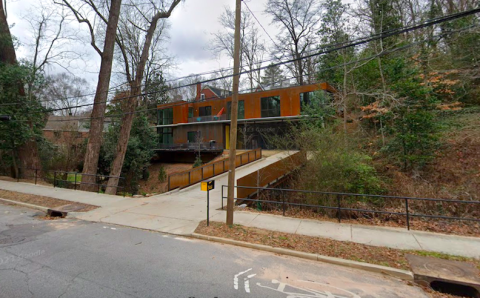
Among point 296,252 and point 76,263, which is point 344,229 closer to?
point 296,252

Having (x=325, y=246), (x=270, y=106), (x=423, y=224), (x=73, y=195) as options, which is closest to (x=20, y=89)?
(x=73, y=195)

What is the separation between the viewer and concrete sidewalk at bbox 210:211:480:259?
523cm

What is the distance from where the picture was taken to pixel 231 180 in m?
6.58

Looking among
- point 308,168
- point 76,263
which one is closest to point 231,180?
point 76,263

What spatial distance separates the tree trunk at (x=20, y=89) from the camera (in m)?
15.8

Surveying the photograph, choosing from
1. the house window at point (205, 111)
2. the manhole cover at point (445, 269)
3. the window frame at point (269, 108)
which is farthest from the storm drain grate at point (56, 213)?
the house window at point (205, 111)

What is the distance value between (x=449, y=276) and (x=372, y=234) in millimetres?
2076

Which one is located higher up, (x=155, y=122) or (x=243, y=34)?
(x=243, y=34)

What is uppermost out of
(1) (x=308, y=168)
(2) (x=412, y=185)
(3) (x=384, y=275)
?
(1) (x=308, y=168)

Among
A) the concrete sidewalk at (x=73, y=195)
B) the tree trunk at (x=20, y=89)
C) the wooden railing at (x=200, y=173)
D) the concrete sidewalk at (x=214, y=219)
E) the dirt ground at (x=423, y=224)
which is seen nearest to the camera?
the concrete sidewalk at (x=214, y=219)

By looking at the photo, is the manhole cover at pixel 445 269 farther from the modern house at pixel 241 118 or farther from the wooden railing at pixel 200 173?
the modern house at pixel 241 118

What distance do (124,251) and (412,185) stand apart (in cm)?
1131

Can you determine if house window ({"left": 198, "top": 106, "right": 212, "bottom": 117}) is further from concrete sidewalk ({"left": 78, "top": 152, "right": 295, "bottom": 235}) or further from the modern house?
concrete sidewalk ({"left": 78, "top": 152, "right": 295, "bottom": 235})

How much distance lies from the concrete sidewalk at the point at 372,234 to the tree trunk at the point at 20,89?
16987 millimetres
